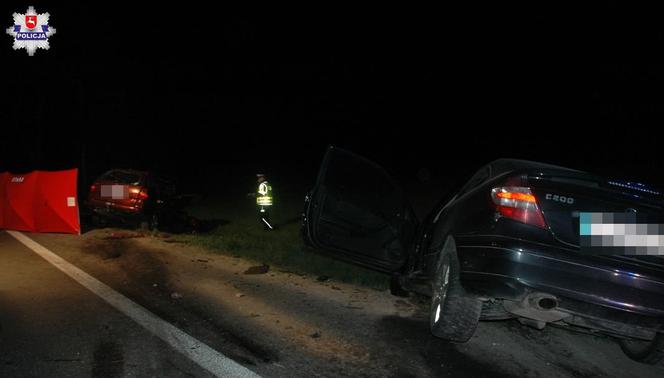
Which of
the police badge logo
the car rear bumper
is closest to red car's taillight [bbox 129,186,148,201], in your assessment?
the car rear bumper

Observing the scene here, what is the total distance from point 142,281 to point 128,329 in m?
2.02

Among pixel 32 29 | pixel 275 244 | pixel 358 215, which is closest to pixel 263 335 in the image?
pixel 358 215

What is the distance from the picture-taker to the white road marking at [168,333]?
396 centimetres

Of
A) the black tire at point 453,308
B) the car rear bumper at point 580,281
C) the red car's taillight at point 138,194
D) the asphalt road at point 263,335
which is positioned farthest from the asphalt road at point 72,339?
the red car's taillight at point 138,194

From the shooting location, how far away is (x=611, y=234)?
12.2ft

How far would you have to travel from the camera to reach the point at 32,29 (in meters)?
28.0

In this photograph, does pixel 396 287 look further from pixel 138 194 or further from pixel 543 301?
pixel 138 194

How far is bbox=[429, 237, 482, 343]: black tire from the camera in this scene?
418 centimetres

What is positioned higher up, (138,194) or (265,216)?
(138,194)

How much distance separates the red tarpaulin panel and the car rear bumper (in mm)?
9584

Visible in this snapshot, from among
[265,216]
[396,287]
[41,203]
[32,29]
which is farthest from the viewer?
[32,29]

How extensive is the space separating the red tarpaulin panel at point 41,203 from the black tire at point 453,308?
879cm

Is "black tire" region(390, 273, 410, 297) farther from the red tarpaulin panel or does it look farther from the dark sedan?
the red tarpaulin panel

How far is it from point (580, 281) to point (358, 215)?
8.46 feet
